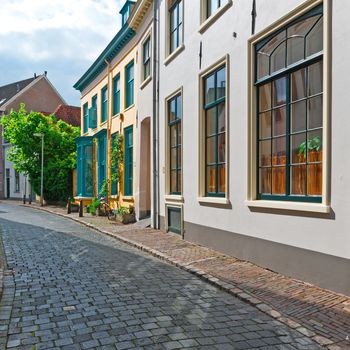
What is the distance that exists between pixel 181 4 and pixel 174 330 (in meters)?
8.81

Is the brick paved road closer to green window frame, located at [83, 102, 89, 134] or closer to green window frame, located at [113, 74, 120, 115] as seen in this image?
green window frame, located at [113, 74, 120, 115]

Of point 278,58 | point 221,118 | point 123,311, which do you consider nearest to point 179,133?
point 221,118

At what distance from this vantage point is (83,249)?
9219mm

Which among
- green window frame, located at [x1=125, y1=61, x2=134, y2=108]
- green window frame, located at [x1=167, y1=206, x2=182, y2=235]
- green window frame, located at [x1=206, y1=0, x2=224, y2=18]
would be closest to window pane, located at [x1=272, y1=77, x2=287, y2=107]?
green window frame, located at [x1=206, y1=0, x2=224, y2=18]

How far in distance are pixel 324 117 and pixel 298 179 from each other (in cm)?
112

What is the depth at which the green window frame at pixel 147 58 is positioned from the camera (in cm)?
1370

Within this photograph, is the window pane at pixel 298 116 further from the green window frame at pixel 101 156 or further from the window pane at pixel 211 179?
the green window frame at pixel 101 156

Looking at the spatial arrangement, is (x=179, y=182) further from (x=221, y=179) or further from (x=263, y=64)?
(x=263, y=64)

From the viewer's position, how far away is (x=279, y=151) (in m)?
6.62

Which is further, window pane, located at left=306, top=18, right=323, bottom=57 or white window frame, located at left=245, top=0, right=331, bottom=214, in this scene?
window pane, located at left=306, top=18, right=323, bottom=57

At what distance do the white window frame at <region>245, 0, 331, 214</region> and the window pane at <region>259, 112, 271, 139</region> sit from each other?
12cm

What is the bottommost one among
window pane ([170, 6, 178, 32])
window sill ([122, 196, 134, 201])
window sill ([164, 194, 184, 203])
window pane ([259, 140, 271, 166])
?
window sill ([122, 196, 134, 201])

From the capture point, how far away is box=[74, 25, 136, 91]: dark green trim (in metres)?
16.0

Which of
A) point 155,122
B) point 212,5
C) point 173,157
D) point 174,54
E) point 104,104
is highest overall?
point 212,5
